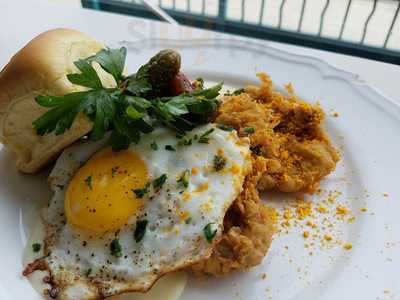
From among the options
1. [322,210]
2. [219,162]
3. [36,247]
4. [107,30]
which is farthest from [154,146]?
[107,30]

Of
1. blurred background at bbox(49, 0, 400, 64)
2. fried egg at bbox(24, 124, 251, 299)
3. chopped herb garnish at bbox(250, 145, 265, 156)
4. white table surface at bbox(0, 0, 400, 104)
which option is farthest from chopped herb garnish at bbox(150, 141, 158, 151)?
blurred background at bbox(49, 0, 400, 64)

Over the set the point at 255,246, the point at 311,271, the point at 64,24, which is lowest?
the point at 311,271

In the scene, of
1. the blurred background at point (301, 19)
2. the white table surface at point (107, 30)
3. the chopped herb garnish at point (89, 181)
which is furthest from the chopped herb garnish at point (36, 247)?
the blurred background at point (301, 19)

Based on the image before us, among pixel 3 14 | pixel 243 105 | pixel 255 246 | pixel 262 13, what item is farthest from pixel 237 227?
pixel 262 13

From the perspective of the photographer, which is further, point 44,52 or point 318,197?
point 318,197

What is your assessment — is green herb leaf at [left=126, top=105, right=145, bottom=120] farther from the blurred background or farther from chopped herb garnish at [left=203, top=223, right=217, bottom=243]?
the blurred background

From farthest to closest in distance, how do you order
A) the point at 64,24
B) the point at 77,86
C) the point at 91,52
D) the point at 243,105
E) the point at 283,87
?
the point at 64,24 → the point at 283,87 → the point at 243,105 → the point at 91,52 → the point at 77,86

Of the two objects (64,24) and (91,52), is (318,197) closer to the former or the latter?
(91,52)
